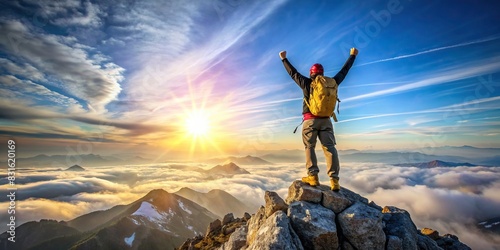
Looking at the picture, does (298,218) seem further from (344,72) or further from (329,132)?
(344,72)

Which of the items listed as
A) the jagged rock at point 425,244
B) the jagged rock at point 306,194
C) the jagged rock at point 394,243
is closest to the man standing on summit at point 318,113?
the jagged rock at point 306,194

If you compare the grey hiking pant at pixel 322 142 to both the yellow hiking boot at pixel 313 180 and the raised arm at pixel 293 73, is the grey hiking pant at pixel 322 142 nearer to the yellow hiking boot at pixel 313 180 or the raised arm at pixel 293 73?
the yellow hiking boot at pixel 313 180

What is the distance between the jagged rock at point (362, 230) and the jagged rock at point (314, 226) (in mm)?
666

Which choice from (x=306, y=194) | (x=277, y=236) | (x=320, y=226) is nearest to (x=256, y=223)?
(x=306, y=194)

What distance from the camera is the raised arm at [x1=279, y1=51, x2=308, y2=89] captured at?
34.7 ft

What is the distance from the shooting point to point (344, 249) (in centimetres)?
968

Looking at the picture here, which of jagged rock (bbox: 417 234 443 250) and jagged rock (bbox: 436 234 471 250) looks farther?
jagged rock (bbox: 436 234 471 250)

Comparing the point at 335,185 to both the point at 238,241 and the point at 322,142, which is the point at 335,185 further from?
the point at 238,241

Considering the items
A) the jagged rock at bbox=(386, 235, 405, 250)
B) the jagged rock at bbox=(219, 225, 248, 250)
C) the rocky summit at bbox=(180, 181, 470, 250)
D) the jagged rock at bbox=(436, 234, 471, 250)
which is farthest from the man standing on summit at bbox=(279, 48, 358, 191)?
the jagged rock at bbox=(436, 234, 471, 250)

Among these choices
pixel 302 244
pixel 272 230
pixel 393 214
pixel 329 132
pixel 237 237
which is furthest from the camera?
pixel 393 214

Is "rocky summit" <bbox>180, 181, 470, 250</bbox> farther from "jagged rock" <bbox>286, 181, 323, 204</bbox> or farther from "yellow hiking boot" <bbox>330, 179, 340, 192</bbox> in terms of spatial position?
"yellow hiking boot" <bbox>330, 179, 340, 192</bbox>

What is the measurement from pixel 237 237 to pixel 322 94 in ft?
27.8

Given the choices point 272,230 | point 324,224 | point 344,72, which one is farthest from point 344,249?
point 344,72

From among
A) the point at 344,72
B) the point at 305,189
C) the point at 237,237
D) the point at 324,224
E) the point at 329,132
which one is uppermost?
the point at 344,72
